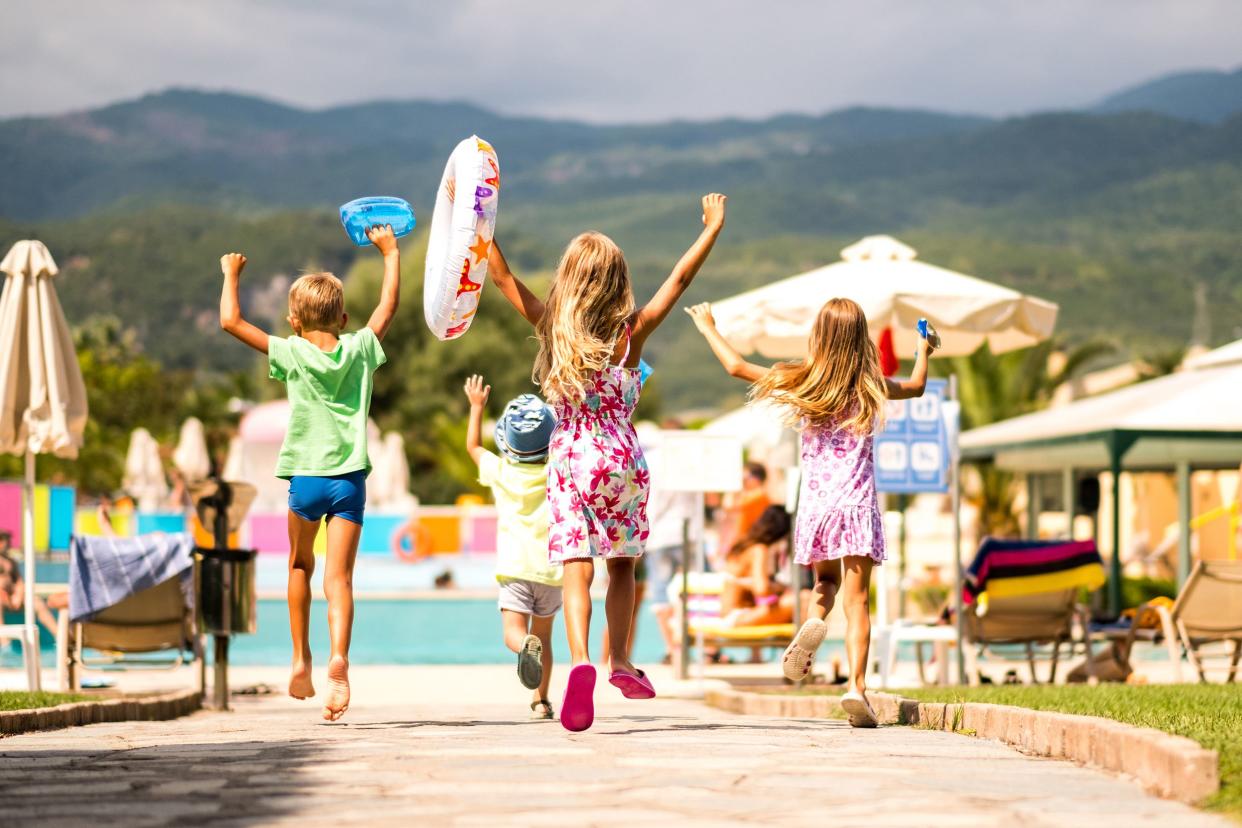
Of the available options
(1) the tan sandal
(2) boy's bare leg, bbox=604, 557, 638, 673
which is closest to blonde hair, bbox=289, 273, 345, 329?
(2) boy's bare leg, bbox=604, 557, 638, 673

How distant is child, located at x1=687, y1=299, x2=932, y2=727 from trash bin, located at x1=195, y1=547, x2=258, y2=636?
10.9 feet

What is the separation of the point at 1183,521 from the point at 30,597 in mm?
11635

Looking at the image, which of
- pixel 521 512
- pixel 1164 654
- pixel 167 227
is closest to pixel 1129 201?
pixel 167 227

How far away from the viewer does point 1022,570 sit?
11.4m

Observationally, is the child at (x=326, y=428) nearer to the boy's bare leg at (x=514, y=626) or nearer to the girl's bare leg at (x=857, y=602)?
the boy's bare leg at (x=514, y=626)

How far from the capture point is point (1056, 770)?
462cm

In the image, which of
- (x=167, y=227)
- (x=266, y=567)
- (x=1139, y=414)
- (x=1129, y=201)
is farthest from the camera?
(x=1129, y=201)

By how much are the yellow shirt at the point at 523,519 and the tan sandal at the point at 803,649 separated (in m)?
1.58

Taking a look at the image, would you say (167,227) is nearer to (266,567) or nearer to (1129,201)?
(1129,201)

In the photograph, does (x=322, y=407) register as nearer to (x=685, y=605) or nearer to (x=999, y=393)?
(x=685, y=605)

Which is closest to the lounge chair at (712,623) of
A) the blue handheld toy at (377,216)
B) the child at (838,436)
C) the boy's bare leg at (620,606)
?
the child at (838,436)

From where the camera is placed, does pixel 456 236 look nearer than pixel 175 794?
No

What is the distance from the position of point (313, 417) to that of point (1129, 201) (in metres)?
165

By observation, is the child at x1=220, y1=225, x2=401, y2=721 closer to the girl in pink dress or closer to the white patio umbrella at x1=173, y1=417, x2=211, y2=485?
the girl in pink dress
